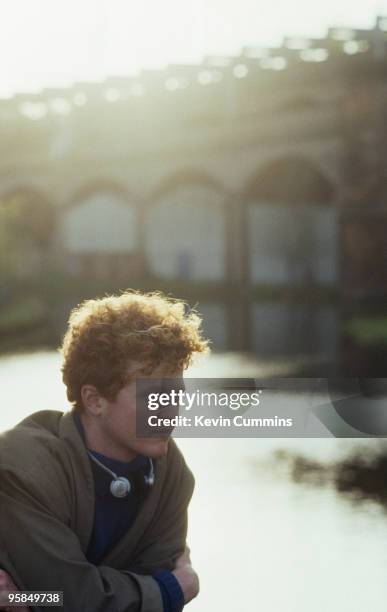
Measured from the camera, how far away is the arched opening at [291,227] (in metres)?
42.8

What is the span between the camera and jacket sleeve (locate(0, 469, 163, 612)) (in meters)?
2.29

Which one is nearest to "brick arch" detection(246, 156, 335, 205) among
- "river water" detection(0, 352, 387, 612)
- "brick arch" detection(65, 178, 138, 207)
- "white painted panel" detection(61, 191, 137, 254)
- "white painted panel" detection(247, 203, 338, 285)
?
"white painted panel" detection(247, 203, 338, 285)

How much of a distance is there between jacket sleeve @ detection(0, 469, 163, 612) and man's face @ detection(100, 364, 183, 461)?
0.70 feet

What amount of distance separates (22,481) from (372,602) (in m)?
2.20

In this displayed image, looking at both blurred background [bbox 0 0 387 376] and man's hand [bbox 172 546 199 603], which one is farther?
blurred background [bbox 0 0 387 376]

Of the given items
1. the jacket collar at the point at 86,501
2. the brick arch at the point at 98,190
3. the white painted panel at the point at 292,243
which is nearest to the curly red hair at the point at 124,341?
the jacket collar at the point at 86,501

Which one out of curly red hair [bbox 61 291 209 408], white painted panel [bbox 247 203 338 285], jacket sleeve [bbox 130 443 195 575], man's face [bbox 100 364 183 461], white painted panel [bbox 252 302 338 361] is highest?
white painted panel [bbox 247 203 338 285]

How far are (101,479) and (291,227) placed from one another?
4245 centimetres

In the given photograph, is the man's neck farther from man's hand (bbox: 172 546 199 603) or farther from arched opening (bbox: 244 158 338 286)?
arched opening (bbox: 244 158 338 286)

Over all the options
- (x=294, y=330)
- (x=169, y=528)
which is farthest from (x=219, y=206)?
(x=169, y=528)

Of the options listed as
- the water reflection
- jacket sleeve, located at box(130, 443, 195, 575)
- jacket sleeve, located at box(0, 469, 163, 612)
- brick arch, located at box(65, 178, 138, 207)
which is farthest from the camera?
brick arch, located at box(65, 178, 138, 207)

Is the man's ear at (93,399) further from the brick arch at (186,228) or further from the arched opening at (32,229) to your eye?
the brick arch at (186,228)

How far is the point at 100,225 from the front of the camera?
50656mm

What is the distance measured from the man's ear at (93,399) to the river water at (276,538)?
1949 mm
